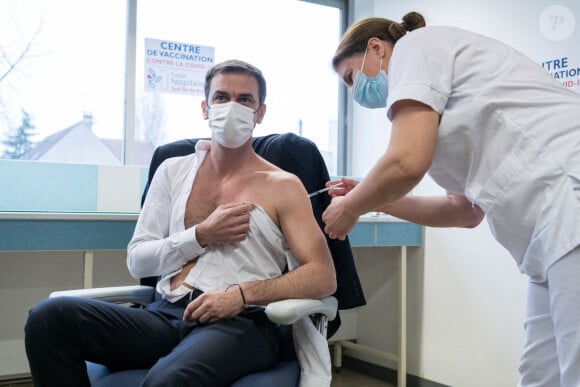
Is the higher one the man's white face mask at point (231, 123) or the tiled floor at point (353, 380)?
the man's white face mask at point (231, 123)

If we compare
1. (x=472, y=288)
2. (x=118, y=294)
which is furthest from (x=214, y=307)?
(x=472, y=288)

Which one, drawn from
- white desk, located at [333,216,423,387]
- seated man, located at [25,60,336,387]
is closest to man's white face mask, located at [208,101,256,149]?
seated man, located at [25,60,336,387]

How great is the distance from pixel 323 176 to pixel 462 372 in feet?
5.37

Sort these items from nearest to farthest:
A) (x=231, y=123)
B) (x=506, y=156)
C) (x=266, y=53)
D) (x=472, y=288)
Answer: (x=506, y=156) < (x=231, y=123) < (x=472, y=288) < (x=266, y=53)

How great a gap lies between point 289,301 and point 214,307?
0.77 ft

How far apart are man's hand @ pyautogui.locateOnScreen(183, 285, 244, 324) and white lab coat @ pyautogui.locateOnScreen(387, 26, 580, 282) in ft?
2.11

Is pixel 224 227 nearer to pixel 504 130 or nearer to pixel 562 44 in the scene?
pixel 504 130

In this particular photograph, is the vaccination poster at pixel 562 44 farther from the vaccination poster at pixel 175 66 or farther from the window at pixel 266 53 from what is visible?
the vaccination poster at pixel 175 66

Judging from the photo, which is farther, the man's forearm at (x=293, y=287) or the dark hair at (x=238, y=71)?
the dark hair at (x=238, y=71)

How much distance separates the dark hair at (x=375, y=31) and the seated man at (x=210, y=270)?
47 centimetres

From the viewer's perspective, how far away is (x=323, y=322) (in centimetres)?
151

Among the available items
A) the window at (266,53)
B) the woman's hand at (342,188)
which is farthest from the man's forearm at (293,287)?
the window at (266,53)

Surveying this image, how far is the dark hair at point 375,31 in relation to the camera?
4.66ft

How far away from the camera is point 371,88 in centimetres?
149
